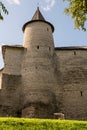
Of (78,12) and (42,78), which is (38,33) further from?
(78,12)

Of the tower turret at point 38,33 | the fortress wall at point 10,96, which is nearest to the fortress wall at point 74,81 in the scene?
the tower turret at point 38,33

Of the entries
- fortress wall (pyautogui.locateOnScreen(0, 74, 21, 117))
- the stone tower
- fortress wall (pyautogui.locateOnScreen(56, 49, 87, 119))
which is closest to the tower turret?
the stone tower

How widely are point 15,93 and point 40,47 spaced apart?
5.41 meters

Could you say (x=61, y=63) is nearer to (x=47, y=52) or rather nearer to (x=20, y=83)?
(x=47, y=52)

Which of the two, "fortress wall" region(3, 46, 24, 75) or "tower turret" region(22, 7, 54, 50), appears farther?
"tower turret" region(22, 7, 54, 50)

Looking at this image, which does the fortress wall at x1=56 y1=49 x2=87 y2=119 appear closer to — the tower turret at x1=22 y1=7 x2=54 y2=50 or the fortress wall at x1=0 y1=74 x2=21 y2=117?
the tower turret at x1=22 y1=7 x2=54 y2=50

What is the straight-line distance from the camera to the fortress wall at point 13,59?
28094 millimetres

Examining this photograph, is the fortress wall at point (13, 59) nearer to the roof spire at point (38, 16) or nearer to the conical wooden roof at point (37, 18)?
the conical wooden roof at point (37, 18)

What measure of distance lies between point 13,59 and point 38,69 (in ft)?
9.46

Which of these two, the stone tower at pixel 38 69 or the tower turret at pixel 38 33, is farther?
the tower turret at pixel 38 33

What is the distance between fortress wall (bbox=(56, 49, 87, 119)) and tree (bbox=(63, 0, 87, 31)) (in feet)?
39.9

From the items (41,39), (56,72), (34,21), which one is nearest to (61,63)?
(56,72)

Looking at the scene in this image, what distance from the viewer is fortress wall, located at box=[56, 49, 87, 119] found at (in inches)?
1054

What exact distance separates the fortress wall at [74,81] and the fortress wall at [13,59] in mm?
3969
